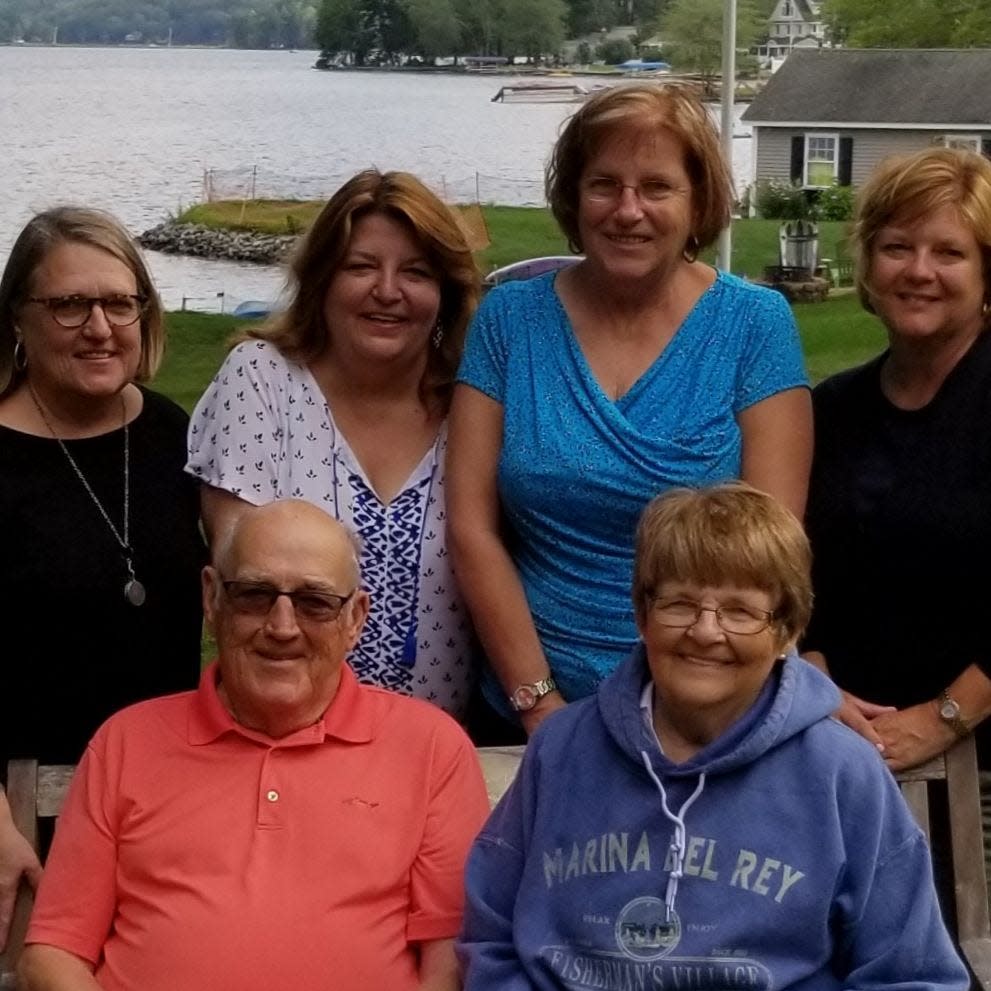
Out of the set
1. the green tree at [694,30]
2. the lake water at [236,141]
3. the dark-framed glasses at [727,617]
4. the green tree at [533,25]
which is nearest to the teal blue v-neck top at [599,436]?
the dark-framed glasses at [727,617]

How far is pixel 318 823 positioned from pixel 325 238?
1189mm

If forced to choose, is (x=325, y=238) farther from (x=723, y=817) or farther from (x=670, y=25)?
(x=670, y=25)

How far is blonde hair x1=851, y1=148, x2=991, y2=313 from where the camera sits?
3.16 meters

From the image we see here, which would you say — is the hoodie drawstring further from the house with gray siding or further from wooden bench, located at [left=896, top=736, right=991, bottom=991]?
the house with gray siding

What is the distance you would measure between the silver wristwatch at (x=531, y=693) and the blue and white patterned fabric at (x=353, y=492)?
23 centimetres

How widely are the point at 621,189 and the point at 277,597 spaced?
1038mm

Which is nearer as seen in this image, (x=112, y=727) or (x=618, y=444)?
(x=112, y=727)

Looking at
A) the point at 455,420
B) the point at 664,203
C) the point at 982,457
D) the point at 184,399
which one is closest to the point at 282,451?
the point at 455,420

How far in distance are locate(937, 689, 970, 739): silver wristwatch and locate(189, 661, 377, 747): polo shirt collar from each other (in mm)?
Result: 1106

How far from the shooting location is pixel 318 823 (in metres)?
2.85

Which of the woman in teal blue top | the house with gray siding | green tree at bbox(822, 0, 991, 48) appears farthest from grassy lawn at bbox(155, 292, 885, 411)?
green tree at bbox(822, 0, 991, 48)

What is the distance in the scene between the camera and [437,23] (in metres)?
41.9

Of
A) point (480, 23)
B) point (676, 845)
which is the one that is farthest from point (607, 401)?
point (480, 23)

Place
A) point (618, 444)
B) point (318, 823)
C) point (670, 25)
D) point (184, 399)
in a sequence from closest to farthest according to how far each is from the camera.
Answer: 1. point (318, 823)
2. point (618, 444)
3. point (184, 399)
4. point (670, 25)
